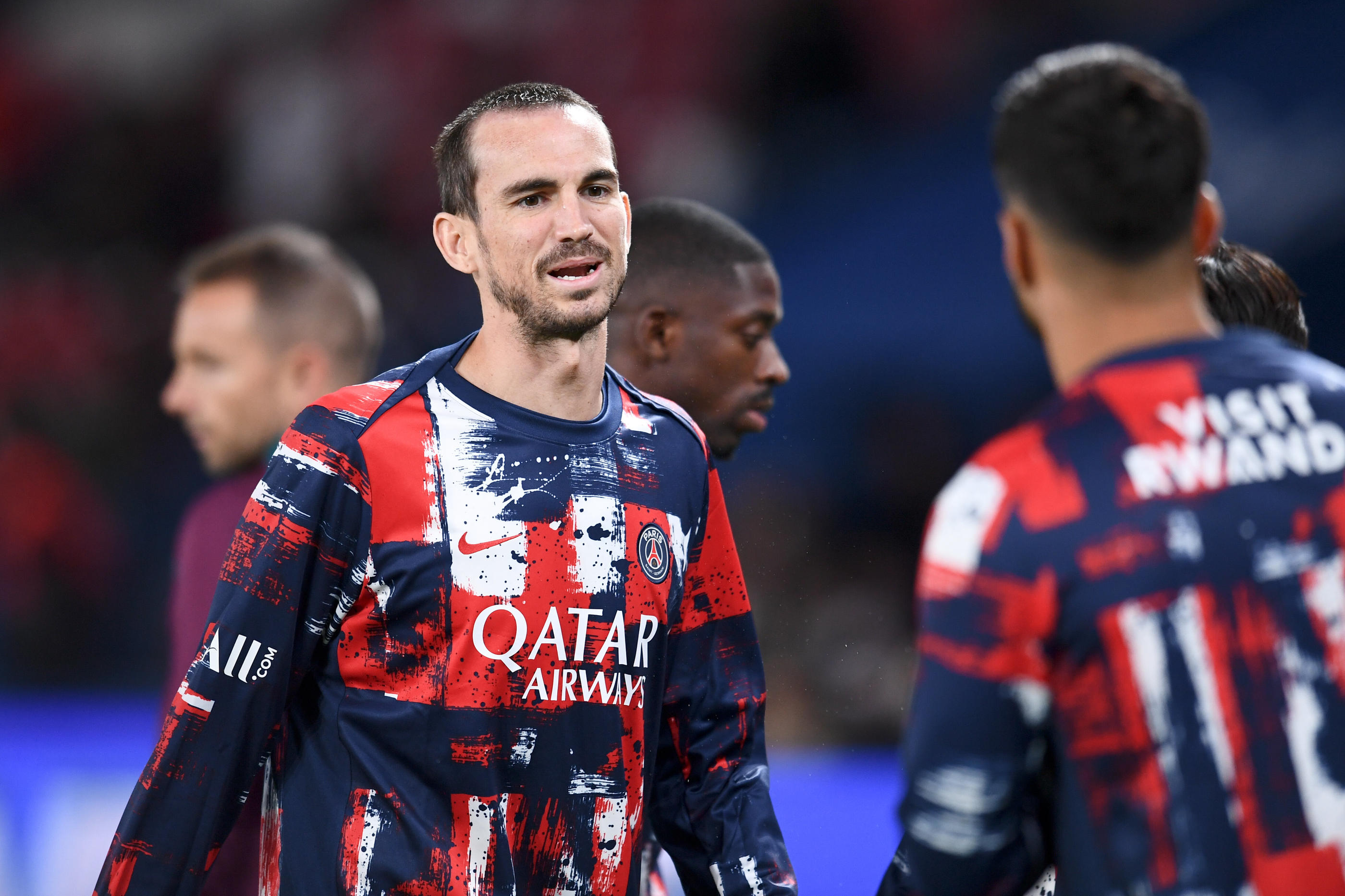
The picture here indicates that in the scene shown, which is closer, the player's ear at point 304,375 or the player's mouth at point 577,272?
the player's mouth at point 577,272

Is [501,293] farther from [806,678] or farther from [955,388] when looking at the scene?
[955,388]

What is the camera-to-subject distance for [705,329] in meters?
3.04

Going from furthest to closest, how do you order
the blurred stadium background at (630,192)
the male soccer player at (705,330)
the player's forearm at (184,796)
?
the blurred stadium background at (630,192)
the male soccer player at (705,330)
the player's forearm at (184,796)

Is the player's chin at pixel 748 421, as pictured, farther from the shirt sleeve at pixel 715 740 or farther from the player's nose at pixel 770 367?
the shirt sleeve at pixel 715 740

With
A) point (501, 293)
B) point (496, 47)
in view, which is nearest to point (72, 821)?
point (501, 293)

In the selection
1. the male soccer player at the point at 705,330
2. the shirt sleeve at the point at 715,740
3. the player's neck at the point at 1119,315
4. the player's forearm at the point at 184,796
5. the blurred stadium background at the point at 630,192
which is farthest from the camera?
the blurred stadium background at the point at 630,192

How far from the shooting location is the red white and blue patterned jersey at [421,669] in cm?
218

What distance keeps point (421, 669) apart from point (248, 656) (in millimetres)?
263

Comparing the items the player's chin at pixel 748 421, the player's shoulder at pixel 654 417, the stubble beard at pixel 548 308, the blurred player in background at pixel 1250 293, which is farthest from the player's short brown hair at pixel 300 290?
the blurred player in background at pixel 1250 293

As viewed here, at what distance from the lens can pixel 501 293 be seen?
2.38 metres

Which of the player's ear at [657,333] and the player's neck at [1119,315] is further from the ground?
the player's ear at [657,333]

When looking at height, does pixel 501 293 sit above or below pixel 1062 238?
above

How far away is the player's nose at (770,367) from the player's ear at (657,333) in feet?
0.61

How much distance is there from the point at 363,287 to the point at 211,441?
0.67m
